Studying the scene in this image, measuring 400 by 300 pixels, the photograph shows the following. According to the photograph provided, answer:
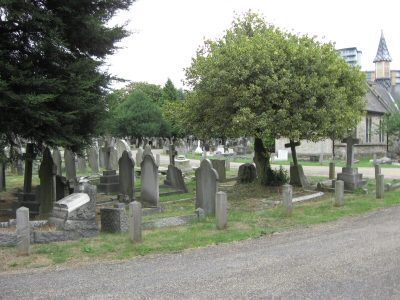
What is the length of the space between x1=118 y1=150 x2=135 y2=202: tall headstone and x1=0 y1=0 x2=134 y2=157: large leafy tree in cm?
187

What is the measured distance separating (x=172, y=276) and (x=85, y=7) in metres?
7.82

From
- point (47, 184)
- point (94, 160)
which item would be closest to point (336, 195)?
point (47, 184)

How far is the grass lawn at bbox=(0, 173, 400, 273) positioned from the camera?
21.8 ft

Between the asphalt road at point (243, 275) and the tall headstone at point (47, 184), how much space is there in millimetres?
4748

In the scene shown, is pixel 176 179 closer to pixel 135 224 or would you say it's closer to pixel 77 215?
pixel 77 215

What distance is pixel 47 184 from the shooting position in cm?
1051

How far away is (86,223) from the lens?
7867 mm

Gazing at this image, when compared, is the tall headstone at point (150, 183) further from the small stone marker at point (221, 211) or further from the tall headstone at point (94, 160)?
the tall headstone at point (94, 160)

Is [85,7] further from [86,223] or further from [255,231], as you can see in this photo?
[255,231]

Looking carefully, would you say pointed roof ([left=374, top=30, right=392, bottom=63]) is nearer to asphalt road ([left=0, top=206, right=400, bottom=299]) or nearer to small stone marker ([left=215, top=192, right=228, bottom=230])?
small stone marker ([left=215, top=192, right=228, bottom=230])

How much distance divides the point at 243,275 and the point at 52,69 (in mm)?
7241

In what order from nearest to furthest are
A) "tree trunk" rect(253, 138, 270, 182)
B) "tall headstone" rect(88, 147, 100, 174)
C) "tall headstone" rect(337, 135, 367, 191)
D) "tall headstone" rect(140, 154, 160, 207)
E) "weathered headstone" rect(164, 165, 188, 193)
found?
"tall headstone" rect(140, 154, 160, 207)
"tall headstone" rect(337, 135, 367, 191)
"weathered headstone" rect(164, 165, 188, 193)
"tree trunk" rect(253, 138, 270, 182)
"tall headstone" rect(88, 147, 100, 174)

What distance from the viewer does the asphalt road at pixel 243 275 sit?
496 cm

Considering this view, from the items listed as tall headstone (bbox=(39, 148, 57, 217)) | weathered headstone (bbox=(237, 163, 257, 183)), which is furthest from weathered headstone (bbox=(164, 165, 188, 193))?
tall headstone (bbox=(39, 148, 57, 217))
